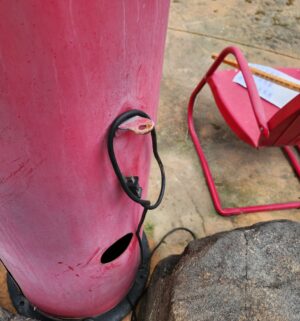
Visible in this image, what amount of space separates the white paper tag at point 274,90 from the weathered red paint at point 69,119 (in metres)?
1.37

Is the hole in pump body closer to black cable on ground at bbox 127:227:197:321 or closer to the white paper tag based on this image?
black cable on ground at bbox 127:227:197:321

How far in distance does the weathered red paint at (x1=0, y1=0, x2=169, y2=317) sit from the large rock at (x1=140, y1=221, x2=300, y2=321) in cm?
34

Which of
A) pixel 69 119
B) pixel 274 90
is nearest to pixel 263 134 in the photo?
pixel 274 90

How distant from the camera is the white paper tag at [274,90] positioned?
2.22 meters

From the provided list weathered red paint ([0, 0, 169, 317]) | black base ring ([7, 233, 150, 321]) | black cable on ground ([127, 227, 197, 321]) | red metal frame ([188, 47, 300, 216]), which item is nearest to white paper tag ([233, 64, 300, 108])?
red metal frame ([188, 47, 300, 216])

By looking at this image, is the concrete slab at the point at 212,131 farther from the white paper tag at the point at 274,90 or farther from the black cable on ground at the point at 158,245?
the white paper tag at the point at 274,90

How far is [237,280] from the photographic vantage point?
1.29 metres

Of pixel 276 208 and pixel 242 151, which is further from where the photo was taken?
pixel 242 151

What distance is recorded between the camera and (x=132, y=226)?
4.06 feet

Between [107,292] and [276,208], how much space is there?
1112 millimetres

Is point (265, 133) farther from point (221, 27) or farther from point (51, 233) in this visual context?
point (221, 27)

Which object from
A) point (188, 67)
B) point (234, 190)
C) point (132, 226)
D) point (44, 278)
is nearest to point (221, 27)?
point (188, 67)

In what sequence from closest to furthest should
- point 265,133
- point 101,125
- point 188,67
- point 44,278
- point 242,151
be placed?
1. point 101,125
2. point 44,278
3. point 265,133
4. point 242,151
5. point 188,67

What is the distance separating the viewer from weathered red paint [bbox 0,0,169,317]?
576mm
